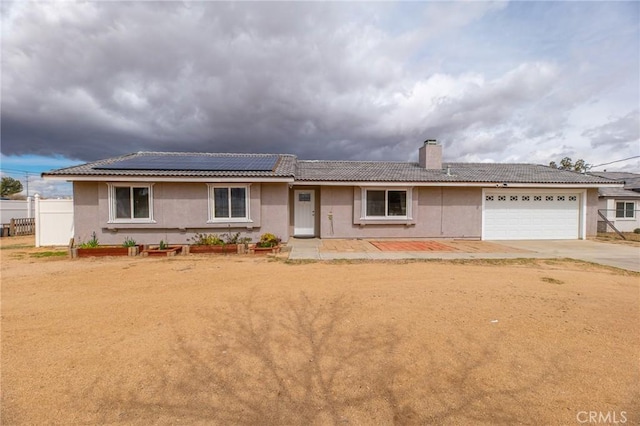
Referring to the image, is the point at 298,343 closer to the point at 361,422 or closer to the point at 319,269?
the point at 361,422

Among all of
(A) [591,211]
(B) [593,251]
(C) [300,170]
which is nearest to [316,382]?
(C) [300,170]

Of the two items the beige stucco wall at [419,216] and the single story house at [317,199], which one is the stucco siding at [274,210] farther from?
the beige stucco wall at [419,216]

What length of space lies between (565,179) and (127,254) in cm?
1856

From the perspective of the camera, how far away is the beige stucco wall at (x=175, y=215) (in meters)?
11.7

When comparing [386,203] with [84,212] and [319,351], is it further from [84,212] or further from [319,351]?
[84,212]

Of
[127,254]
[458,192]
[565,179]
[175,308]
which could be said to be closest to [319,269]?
[175,308]

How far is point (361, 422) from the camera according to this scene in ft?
8.30

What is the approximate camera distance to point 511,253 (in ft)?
34.5

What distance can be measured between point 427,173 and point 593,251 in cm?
686

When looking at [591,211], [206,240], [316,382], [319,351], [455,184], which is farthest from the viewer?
[591,211]

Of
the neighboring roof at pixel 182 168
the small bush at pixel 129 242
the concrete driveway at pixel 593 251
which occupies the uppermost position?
the neighboring roof at pixel 182 168

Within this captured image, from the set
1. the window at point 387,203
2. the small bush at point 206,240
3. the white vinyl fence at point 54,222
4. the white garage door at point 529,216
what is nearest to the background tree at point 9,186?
the white vinyl fence at point 54,222

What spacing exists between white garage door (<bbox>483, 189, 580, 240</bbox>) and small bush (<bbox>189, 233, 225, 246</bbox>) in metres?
11.8

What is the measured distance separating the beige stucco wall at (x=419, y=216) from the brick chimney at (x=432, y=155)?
7.84ft
